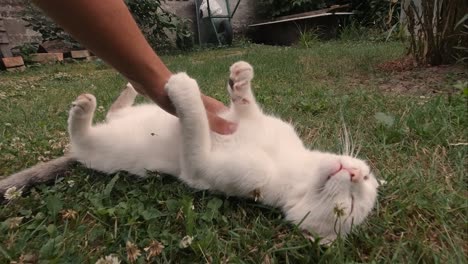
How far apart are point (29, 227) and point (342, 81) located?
3.55 meters

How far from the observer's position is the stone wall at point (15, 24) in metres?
8.12

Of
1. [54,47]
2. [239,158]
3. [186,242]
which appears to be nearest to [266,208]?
[239,158]

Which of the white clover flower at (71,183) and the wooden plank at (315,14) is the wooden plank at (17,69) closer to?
the white clover flower at (71,183)

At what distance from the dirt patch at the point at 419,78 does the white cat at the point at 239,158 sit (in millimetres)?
2176

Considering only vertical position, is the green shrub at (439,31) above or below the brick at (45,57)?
above

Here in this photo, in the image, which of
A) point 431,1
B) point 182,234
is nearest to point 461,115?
point 182,234

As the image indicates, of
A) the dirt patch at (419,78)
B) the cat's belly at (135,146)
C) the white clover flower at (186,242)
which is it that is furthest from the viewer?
the dirt patch at (419,78)

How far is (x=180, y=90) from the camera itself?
184cm

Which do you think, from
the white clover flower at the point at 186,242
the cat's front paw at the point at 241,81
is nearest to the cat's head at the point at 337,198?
the white clover flower at the point at 186,242

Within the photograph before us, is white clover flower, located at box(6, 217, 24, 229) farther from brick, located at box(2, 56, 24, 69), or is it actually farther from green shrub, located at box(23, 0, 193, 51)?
green shrub, located at box(23, 0, 193, 51)

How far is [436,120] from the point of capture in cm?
254

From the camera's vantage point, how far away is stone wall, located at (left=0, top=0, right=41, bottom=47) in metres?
8.12

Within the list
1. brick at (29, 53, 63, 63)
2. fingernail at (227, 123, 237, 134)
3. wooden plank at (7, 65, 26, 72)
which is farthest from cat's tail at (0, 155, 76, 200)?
brick at (29, 53, 63, 63)

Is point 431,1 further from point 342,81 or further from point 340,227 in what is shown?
point 340,227
